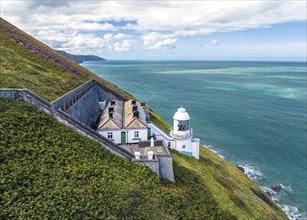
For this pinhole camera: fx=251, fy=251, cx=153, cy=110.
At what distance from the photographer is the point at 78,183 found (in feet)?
75.8

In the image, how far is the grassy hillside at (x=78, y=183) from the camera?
67.3ft

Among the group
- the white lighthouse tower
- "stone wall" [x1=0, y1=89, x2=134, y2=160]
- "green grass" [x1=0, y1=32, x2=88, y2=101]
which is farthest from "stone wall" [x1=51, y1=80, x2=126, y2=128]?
the white lighthouse tower

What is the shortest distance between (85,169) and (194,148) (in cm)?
2473

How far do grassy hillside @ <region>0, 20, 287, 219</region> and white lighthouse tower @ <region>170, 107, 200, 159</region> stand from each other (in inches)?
280

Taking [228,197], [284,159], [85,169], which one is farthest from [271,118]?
[85,169]

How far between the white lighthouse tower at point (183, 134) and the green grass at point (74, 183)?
10.1 meters

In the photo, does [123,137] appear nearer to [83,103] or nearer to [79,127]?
[79,127]

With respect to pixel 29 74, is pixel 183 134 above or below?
below

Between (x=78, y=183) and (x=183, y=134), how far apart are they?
76.1ft

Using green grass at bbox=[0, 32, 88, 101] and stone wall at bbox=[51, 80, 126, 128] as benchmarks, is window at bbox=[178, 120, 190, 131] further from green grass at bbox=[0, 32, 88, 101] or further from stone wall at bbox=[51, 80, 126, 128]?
green grass at bbox=[0, 32, 88, 101]

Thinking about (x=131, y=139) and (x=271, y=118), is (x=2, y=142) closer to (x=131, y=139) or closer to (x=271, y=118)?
(x=131, y=139)

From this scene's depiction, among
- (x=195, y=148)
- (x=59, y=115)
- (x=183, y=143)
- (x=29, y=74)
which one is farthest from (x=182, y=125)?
(x=29, y=74)

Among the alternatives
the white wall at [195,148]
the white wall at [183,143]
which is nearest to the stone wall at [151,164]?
the white wall at [183,143]

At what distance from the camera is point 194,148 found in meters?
45.3
